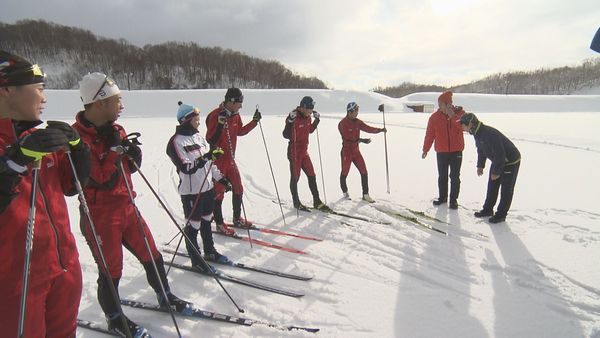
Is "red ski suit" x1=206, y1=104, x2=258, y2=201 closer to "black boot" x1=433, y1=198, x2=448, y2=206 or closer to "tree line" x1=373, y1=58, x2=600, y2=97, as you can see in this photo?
"black boot" x1=433, y1=198, x2=448, y2=206

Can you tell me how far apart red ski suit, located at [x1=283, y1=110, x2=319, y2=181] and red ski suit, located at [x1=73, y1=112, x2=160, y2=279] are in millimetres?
3298

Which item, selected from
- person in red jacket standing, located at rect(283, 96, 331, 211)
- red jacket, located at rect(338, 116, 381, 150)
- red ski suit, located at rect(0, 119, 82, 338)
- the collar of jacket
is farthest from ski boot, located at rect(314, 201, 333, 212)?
Answer: red ski suit, located at rect(0, 119, 82, 338)

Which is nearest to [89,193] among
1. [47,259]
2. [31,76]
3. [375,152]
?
[47,259]

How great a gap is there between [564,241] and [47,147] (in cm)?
537

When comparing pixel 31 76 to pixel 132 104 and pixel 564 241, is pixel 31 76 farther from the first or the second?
pixel 132 104

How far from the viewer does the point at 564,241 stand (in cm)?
428

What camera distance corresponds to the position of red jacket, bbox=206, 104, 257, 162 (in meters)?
4.39

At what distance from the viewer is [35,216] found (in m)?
1.61

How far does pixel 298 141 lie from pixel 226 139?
4.76 feet

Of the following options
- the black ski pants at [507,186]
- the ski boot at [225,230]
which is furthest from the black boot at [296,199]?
the black ski pants at [507,186]

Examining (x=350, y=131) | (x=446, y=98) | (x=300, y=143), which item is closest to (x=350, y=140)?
(x=350, y=131)

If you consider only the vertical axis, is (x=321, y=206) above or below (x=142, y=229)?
below

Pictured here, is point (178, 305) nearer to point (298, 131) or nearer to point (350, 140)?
point (298, 131)

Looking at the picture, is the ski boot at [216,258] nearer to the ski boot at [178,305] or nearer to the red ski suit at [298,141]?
the ski boot at [178,305]
